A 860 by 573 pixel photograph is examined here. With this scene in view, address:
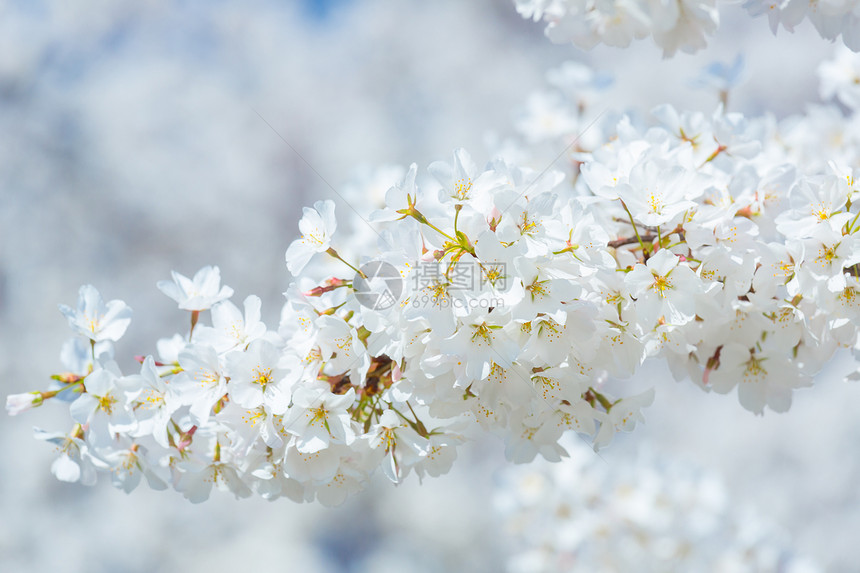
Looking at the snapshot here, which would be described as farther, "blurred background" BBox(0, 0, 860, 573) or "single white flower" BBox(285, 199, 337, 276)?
"blurred background" BBox(0, 0, 860, 573)

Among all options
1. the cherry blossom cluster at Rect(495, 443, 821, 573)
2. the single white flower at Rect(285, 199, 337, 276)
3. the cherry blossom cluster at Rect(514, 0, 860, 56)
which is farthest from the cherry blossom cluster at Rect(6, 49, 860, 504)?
the cherry blossom cluster at Rect(495, 443, 821, 573)

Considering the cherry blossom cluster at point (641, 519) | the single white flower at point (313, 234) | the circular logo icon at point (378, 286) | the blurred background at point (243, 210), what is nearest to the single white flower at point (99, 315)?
the single white flower at point (313, 234)

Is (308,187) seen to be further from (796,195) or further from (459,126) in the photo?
(796,195)

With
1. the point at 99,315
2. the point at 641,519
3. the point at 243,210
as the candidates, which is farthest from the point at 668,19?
the point at 243,210

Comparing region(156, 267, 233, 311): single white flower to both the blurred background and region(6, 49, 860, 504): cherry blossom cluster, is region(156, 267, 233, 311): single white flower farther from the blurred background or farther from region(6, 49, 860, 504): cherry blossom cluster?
the blurred background

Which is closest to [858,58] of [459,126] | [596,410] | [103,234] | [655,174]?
[655,174]

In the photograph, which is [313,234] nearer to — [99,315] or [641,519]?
[99,315]
